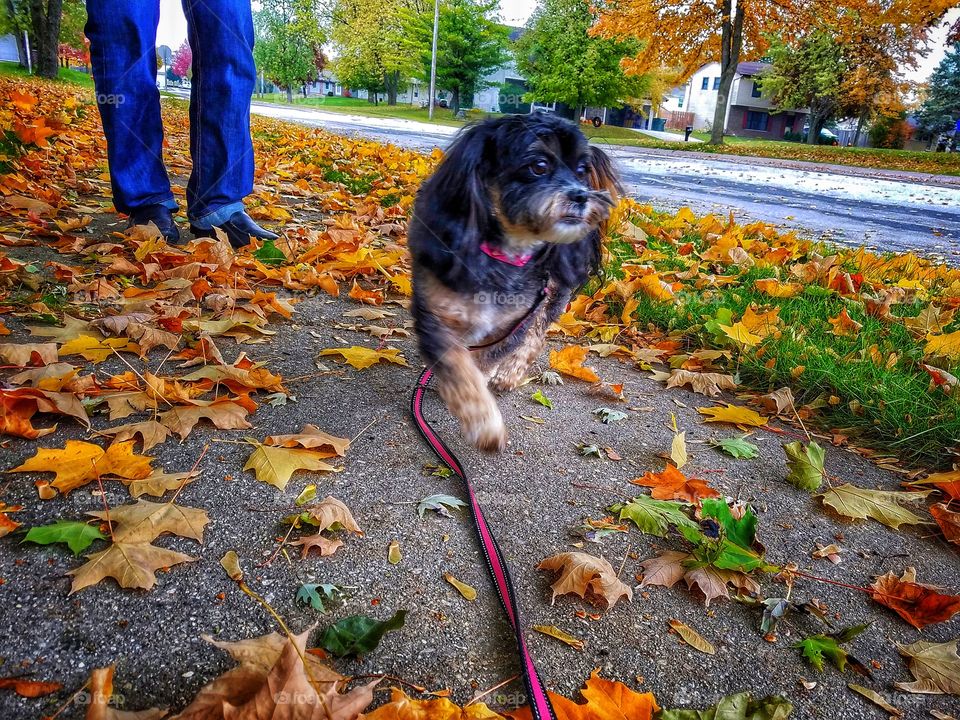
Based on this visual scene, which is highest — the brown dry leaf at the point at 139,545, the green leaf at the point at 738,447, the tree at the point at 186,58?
the tree at the point at 186,58

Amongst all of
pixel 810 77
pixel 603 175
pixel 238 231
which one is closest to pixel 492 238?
pixel 603 175

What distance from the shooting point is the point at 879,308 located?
3744 mm

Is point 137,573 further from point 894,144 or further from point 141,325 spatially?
point 894,144

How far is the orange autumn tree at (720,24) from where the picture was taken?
28.2 meters

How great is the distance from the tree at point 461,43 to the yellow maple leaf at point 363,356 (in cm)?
3478

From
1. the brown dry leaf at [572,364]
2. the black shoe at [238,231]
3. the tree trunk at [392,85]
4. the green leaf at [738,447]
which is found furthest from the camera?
the tree trunk at [392,85]

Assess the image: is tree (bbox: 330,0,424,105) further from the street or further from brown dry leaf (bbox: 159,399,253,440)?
brown dry leaf (bbox: 159,399,253,440)

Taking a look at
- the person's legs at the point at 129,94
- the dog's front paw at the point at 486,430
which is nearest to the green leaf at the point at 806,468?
the dog's front paw at the point at 486,430

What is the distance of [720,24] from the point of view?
31.4 metres

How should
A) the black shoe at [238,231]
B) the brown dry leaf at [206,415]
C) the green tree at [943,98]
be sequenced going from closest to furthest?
the brown dry leaf at [206,415] < the black shoe at [238,231] < the green tree at [943,98]

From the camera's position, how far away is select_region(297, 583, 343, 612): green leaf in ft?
4.86

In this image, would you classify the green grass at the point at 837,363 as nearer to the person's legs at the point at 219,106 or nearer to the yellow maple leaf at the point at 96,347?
the yellow maple leaf at the point at 96,347

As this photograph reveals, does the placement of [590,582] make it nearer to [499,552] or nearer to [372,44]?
[499,552]

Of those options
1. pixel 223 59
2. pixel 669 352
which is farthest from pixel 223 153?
pixel 669 352
